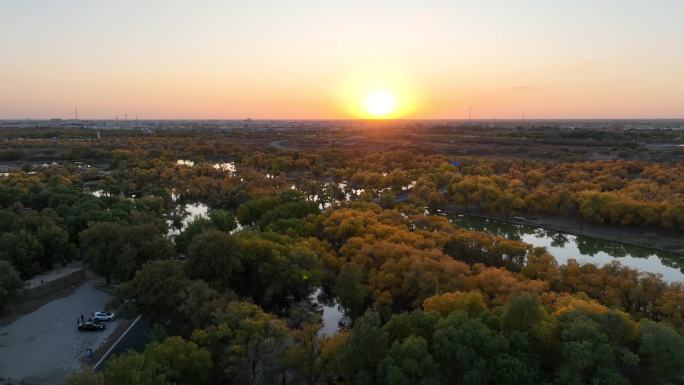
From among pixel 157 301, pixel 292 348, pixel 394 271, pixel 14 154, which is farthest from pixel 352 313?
pixel 14 154

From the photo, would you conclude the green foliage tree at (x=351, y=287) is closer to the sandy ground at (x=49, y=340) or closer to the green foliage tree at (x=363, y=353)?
the green foliage tree at (x=363, y=353)

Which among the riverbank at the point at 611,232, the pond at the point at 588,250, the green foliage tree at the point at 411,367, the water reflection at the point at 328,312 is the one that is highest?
the green foliage tree at the point at 411,367

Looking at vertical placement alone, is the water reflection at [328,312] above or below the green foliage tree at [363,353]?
below

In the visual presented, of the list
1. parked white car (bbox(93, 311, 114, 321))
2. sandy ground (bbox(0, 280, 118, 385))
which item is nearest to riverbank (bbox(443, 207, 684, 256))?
parked white car (bbox(93, 311, 114, 321))

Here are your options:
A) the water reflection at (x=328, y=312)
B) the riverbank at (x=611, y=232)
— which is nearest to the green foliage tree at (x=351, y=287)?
the water reflection at (x=328, y=312)

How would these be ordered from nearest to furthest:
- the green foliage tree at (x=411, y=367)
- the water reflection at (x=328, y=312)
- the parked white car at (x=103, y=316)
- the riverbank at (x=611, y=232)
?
the green foliage tree at (x=411, y=367), the parked white car at (x=103, y=316), the water reflection at (x=328, y=312), the riverbank at (x=611, y=232)

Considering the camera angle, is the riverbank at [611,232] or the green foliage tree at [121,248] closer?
the green foliage tree at [121,248]

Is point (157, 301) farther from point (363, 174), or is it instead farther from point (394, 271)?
point (363, 174)
